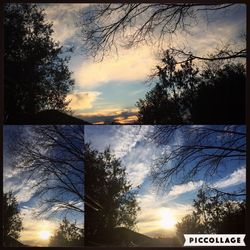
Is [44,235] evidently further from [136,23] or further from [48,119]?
[136,23]

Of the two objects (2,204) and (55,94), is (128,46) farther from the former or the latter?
(2,204)

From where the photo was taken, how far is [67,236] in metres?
6.30

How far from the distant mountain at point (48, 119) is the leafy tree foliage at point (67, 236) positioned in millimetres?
1081

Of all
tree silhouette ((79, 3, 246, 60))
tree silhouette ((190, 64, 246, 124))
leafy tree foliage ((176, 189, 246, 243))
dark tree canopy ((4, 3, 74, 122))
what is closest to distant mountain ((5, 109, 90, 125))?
dark tree canopy ((4, 3, 74, 122))

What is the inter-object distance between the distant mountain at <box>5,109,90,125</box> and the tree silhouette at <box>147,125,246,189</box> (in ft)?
2.89

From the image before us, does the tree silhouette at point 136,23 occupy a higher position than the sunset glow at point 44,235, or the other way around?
the tree silhouette at point 136,23

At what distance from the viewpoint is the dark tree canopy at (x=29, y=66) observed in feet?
21.1

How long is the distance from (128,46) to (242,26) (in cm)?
127

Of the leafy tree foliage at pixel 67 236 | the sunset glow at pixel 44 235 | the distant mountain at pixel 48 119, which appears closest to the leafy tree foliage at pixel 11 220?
the sunset glow at pixel 44 235

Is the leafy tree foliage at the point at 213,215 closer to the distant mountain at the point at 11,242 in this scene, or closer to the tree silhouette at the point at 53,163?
the tree silhouette at the point at 53,163

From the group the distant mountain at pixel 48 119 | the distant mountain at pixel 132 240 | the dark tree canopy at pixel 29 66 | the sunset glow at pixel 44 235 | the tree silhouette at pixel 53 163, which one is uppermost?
the dark tree canopy at pixel 29 66

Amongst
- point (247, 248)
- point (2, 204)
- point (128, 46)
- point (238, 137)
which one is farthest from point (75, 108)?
point (247, 248)

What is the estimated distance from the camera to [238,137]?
21.0 feet

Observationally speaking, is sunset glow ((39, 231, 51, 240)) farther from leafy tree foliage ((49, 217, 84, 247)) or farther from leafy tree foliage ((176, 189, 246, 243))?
leafy tree foliage ((176, 189, 246, 243))
